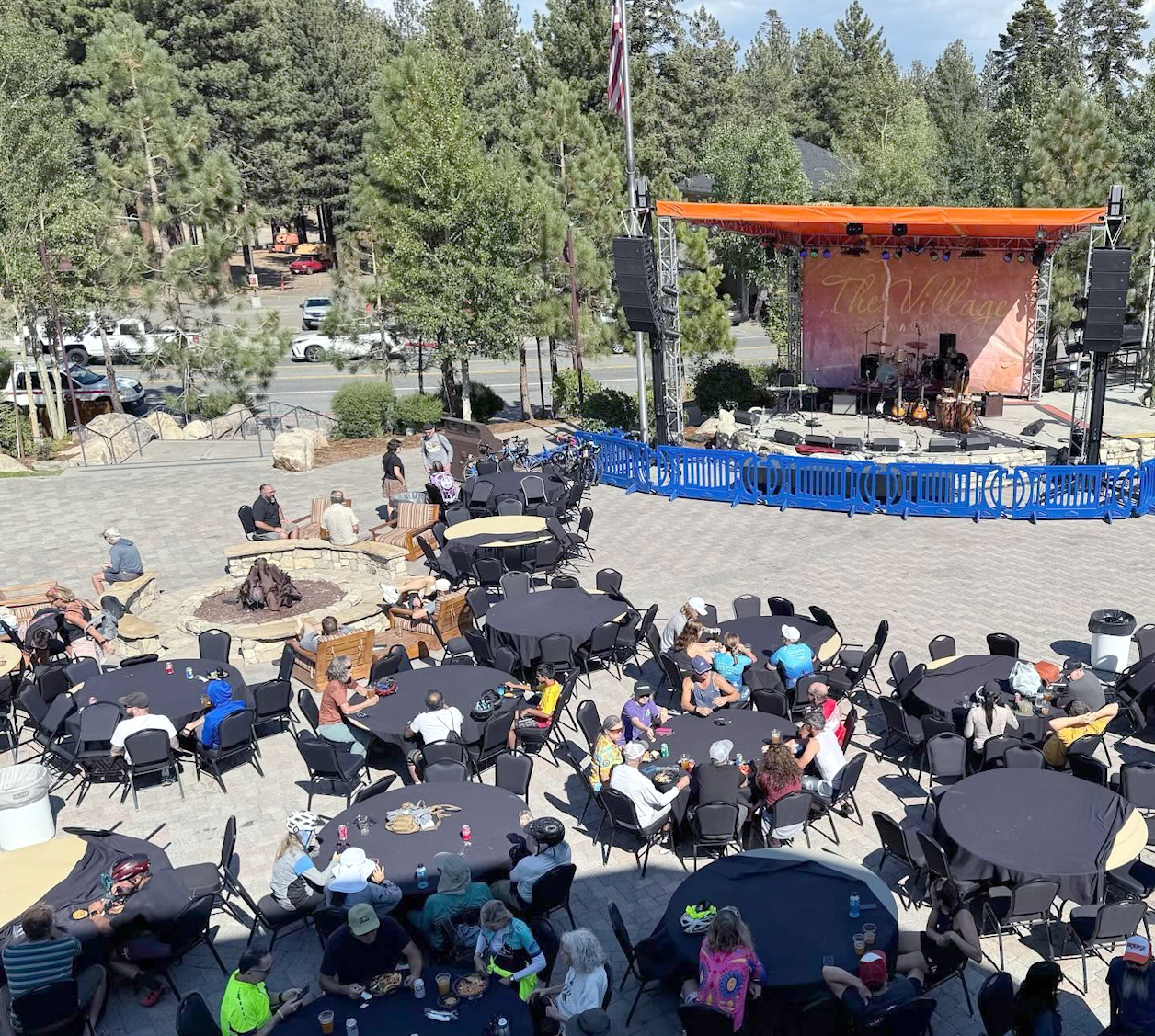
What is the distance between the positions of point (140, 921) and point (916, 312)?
23745 mm

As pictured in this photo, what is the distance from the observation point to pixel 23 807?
9336 millimetres

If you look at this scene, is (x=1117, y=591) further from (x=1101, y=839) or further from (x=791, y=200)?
(x=791, y=200)

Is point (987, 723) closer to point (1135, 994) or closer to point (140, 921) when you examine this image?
point (1135, 994)

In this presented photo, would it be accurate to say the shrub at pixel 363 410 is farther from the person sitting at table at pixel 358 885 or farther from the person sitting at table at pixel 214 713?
the person sitting at table at pixel 358 885

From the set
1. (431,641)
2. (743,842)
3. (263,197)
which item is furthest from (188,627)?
(263,197)

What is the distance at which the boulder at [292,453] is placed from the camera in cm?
2336

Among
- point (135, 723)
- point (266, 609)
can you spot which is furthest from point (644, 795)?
point (266, 609)

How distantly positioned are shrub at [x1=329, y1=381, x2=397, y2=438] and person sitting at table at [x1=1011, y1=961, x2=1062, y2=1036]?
875 inches

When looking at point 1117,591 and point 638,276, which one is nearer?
point 1117,591

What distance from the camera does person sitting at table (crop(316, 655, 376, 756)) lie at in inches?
412

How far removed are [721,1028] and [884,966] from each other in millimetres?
1077

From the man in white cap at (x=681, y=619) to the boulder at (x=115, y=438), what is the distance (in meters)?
17.0

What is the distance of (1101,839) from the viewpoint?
7762mm

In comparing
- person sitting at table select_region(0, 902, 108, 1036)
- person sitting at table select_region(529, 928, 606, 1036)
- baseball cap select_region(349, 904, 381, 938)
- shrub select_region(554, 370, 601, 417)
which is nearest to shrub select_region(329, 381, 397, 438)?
shrub select_region(554, 370, 601, 417)
